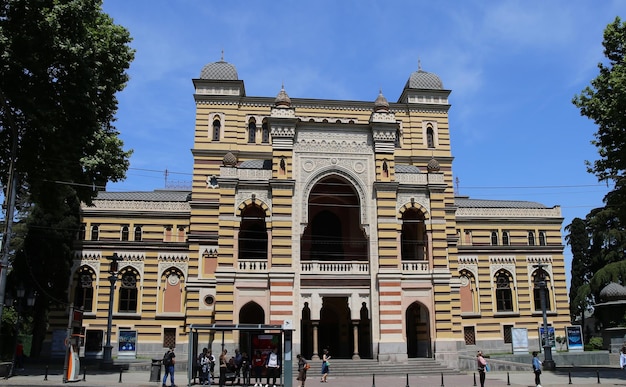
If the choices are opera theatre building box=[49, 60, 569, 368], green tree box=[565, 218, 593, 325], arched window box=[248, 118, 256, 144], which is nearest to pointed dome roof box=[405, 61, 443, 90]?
opera theatre building box=[49, 60, 569, 368]

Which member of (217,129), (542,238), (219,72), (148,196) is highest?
(219,72)

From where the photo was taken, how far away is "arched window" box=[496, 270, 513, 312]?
1873 inches

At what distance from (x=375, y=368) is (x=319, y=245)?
10457mm

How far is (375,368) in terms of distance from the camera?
106 ft

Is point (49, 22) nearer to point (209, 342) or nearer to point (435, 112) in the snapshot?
point (209, 342)

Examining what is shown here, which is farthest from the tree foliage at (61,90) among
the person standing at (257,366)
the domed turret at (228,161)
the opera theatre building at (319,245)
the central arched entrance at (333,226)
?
the central arched entrance at (333,226)

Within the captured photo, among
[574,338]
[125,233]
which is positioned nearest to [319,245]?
[125,233]

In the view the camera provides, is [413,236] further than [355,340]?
Yes

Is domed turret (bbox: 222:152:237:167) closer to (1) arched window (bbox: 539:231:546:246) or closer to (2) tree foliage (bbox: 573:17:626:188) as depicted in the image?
(2) tree foliage (bbox: 573:17:626:188)

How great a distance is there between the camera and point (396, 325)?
112ft

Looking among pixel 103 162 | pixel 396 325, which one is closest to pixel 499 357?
pixel 396 325

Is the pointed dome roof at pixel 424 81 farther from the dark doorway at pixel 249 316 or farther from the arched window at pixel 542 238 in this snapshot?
the dark doorway at pixel 249 316

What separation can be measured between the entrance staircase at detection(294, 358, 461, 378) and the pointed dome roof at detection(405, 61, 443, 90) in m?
Answer: 23.6

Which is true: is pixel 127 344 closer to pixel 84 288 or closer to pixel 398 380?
pixel 84 288
